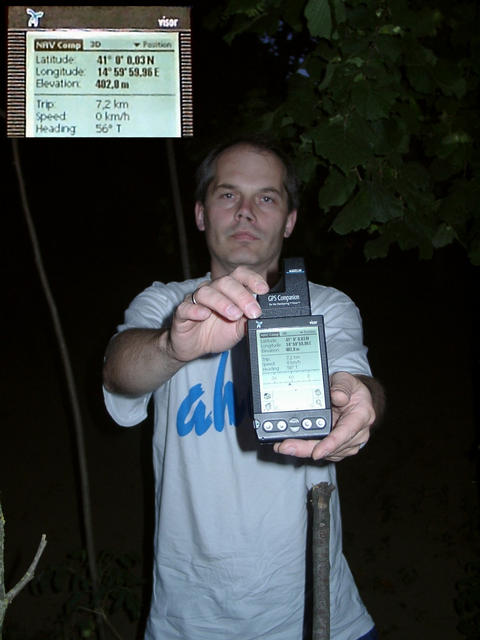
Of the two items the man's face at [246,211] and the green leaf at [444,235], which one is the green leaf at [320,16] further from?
the green leaf at [444,235]

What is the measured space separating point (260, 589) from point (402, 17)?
1.81m

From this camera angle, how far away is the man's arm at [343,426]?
4.04ft

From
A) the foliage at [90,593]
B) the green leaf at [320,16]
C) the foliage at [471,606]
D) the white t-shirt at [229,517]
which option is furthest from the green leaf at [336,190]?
the foliage at [471,606]

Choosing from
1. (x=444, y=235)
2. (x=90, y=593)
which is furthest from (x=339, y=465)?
(x=444, y=235)

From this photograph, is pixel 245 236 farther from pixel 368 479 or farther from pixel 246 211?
pixel 368 479

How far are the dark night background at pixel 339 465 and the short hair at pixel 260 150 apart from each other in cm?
92

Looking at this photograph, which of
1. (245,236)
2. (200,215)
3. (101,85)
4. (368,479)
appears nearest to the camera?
(245,236)

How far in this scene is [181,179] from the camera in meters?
5.86

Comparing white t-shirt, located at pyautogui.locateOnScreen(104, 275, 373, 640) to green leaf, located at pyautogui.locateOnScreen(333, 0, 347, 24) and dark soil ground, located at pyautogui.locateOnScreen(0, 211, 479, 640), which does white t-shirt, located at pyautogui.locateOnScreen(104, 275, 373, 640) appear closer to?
green leaf, located at pyautogui.locateOnScreen(333, 0, 347, 24)

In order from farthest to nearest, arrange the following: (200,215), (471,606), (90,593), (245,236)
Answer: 1. (471,606)
2. (90,593)
3. (200,215)
4. (245,236)

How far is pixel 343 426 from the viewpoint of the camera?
1.26 meters

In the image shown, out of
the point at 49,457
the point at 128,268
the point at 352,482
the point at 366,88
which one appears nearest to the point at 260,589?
the point at 366,88

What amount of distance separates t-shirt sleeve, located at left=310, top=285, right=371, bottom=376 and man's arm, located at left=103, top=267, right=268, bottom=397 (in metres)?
0.43

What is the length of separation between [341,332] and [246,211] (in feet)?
1.79
